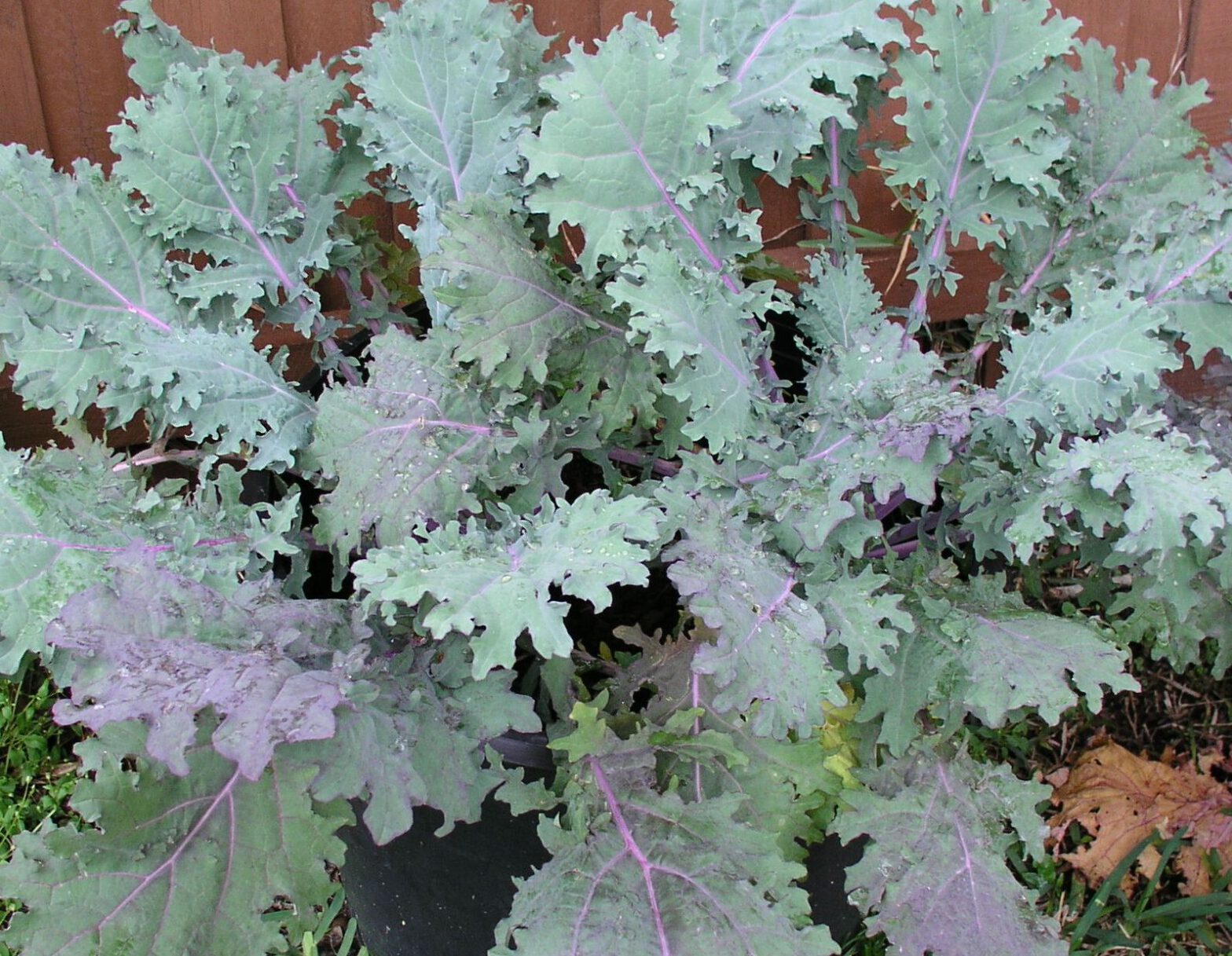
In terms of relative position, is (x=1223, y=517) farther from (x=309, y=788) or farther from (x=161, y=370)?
(x=161, y=370)

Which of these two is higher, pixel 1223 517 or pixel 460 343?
pixel 460 343

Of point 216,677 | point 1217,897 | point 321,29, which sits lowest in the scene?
point 1217,897

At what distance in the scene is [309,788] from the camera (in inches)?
37.7

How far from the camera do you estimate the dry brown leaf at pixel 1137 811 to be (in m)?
1.84

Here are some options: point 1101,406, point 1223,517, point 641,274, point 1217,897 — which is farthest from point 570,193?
point 1217,897

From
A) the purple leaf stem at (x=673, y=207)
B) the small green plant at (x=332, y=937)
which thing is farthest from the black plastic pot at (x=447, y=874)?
the purple leaf stem at (x=673, y=207)

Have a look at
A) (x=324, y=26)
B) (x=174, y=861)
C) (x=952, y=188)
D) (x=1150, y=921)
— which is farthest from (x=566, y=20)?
(x=1150, y=921)

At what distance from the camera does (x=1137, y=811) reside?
188 centimetres

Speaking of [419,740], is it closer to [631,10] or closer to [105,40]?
[105,40]

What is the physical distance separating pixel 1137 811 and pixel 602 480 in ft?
3.65

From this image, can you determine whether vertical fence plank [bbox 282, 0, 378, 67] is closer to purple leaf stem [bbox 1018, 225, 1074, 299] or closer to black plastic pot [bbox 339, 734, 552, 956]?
purple leaf stem [bbox 1018, 225, 1074, 299]

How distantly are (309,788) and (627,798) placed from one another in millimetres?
333

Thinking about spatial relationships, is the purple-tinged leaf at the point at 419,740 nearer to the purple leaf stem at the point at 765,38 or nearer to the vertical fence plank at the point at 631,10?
the purple leaf stem at the point at 765,38

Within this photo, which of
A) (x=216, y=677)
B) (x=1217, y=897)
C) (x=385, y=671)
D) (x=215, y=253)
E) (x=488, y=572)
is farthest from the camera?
(x=1217, y=897)
